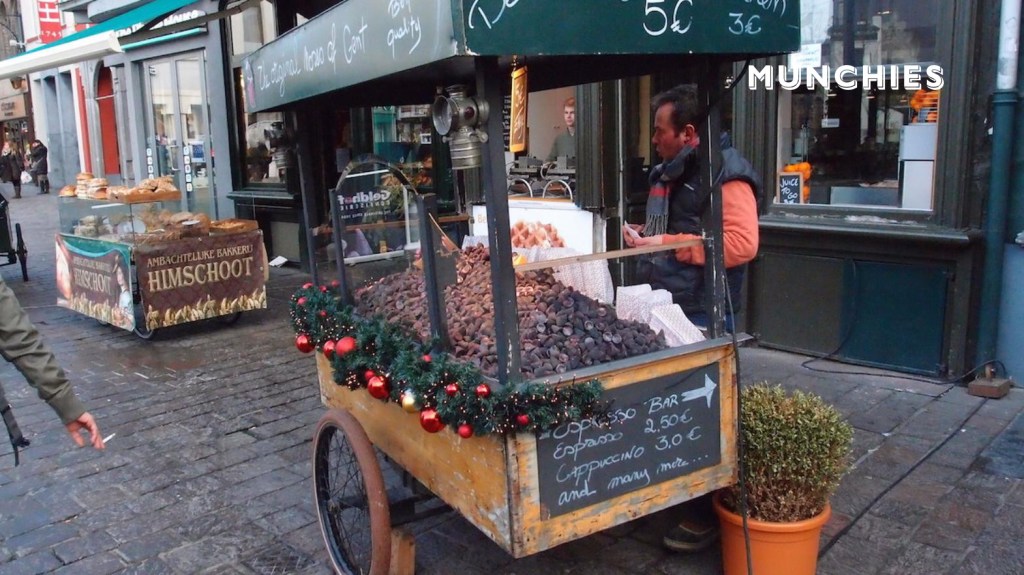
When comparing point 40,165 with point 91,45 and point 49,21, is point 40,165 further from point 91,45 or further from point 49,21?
point 91,45

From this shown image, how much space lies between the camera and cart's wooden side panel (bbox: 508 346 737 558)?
7.88 feet

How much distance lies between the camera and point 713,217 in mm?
2861

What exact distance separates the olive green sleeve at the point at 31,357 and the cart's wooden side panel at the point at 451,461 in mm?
1021

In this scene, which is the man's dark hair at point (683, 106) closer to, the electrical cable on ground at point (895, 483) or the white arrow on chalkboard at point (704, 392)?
the white arrow on chalkboard at point (704, 392)

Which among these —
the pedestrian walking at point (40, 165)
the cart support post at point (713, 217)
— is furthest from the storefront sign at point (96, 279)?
the pedestrian walking at point (40, 165)

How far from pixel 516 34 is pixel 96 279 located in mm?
6322

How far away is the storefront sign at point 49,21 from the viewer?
1675cm

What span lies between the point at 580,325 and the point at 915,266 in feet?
10.6

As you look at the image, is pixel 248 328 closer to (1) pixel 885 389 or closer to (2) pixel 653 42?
(1) pixel 885 389

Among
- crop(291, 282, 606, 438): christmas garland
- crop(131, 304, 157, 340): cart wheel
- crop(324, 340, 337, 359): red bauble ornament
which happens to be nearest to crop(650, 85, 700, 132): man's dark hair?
crop(291, 282, 606, 438): christmas garland

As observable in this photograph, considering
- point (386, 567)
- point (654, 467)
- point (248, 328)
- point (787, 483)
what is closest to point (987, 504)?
point (787, 483)

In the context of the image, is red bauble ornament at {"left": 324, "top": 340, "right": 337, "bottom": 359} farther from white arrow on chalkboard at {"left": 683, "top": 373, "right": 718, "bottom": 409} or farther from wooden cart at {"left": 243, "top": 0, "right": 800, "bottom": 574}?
white arrow on chalkboard at {"left": 683, "top": 373, "right": 718, "bottom": 409}

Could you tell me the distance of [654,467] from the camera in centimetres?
266

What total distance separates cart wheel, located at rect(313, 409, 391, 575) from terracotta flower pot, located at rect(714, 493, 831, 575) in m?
1.17
